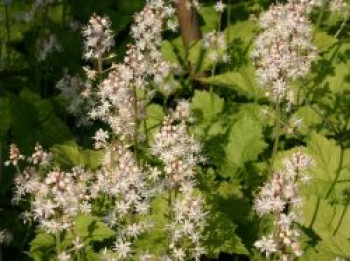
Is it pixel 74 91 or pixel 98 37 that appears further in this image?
pixel 74 91

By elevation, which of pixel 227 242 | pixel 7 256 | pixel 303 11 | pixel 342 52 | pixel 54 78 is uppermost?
pixel 303 11

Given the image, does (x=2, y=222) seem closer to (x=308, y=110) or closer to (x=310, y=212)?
(x=310, y=212)

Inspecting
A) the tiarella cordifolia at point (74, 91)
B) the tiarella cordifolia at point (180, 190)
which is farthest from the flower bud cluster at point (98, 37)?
the tiarella cordifolia at point (180, 190)

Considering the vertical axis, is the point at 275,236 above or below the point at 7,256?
above

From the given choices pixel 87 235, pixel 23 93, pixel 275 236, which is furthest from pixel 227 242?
pixel 23 93

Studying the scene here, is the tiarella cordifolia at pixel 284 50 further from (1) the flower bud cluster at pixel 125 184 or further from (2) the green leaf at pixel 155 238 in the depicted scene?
(1) the flower bud cluster at pixel 125 184

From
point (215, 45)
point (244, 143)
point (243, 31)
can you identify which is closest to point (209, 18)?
point (243, 31)

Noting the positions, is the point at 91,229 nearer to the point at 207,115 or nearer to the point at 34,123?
the point at 34,123
